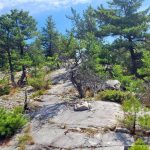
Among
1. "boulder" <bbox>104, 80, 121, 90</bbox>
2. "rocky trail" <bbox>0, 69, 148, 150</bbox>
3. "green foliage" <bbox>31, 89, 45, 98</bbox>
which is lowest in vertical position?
"rocky trail" <bbox>0, 69, 148, 150</bbox>

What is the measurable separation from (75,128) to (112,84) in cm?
848

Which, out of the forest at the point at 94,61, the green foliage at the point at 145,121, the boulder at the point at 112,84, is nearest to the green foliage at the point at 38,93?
the forest at the point at 94,61

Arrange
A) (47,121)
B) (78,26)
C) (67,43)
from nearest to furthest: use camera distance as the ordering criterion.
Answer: (47,121)
(67,43)
(78,26)

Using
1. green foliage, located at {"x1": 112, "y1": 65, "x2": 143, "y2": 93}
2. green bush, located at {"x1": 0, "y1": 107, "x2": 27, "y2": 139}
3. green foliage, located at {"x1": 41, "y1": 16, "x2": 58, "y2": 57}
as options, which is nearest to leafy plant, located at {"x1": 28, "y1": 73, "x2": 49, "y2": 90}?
green foliage, located at {"x1": 112, "y1": 65, "x2": 143, "y2": 93}

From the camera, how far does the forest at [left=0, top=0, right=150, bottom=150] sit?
70.6ft

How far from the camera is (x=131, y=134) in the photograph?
18.7 meters

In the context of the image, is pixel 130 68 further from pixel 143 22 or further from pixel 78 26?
pixel 78 26

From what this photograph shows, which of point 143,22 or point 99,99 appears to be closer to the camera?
point 99,99

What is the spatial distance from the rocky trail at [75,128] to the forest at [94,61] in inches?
29.8

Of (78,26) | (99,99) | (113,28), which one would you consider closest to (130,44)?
(113,28)

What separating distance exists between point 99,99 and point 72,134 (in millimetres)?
5904

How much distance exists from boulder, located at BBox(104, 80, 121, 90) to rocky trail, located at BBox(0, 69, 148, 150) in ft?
9.65

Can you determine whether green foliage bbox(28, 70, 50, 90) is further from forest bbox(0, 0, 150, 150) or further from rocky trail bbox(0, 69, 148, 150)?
rocky trail bbox(0, 69, 148, 150)

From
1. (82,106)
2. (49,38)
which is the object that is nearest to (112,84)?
(82,106)
